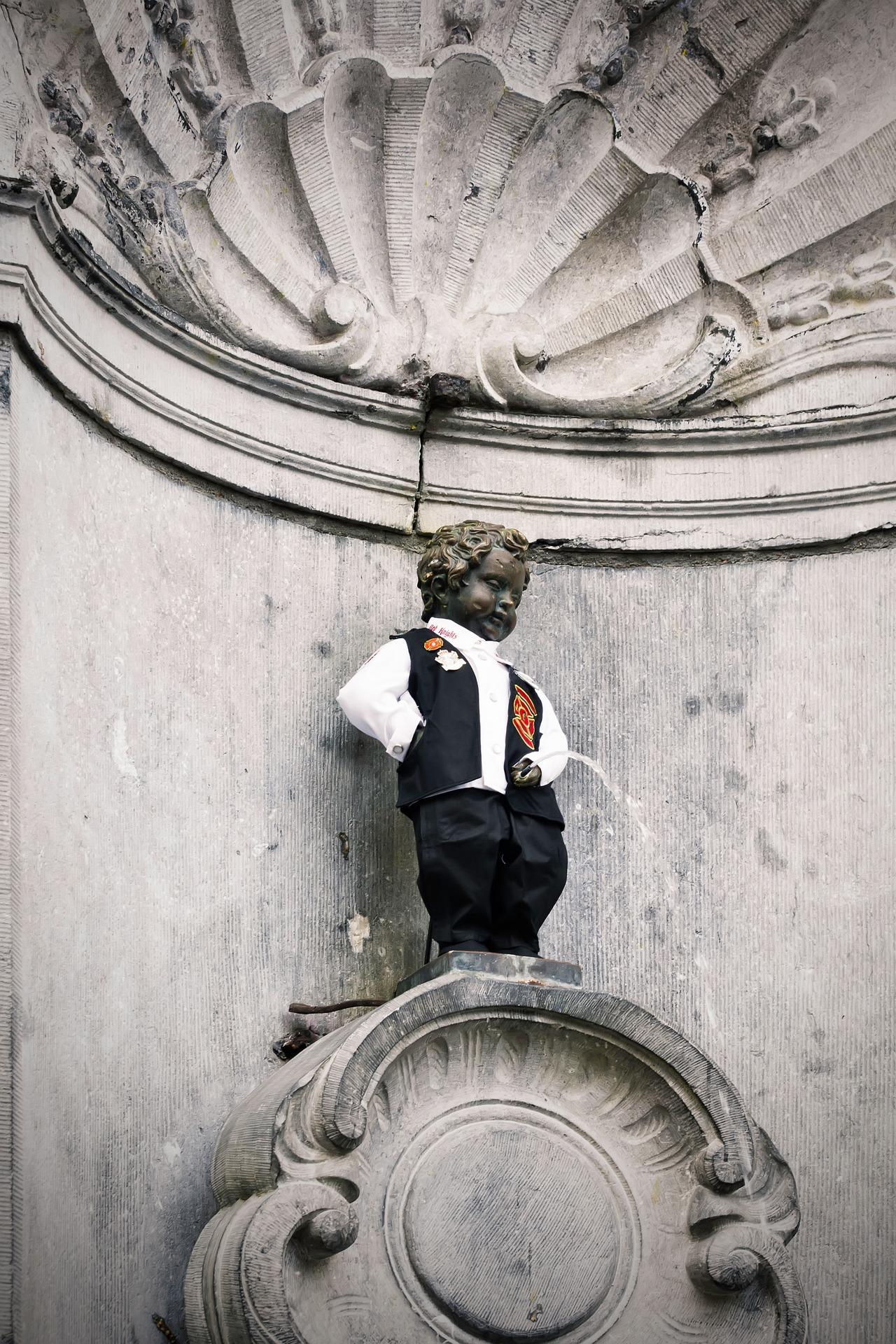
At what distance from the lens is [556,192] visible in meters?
5.33

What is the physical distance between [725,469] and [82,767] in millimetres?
2003

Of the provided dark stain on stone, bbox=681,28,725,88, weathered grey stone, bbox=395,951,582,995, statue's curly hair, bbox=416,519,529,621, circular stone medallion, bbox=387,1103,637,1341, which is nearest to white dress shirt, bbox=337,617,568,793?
statue's curly hair, bbox=416,519,529,621

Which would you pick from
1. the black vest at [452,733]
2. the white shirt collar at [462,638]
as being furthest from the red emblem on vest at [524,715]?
the white shirt collar at [462,638]

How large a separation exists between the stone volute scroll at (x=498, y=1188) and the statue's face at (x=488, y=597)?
0.84 metres

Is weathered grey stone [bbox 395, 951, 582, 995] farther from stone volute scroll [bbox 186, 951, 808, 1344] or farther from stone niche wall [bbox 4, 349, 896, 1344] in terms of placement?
stone niche wall [bbox 4, 349, 896, 1344]

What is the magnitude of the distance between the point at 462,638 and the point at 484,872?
0.57m

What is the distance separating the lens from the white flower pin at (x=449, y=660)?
4340 millimetres

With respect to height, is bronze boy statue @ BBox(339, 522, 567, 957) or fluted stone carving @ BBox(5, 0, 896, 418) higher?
fluted stone carving @ BBox(5, 0, 896, 418)

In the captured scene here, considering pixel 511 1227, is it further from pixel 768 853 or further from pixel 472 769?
pixel 768 853

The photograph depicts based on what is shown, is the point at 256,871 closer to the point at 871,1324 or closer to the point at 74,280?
the point at 74,280

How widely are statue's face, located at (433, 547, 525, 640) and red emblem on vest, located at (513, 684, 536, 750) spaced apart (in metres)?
0.17

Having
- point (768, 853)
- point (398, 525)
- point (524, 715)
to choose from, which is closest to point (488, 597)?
point (524, 715)

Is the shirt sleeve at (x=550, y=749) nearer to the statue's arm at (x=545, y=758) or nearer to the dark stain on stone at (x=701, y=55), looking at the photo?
the statue's arm at (x=545, y=758)

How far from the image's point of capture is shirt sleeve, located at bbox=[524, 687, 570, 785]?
169 inches
